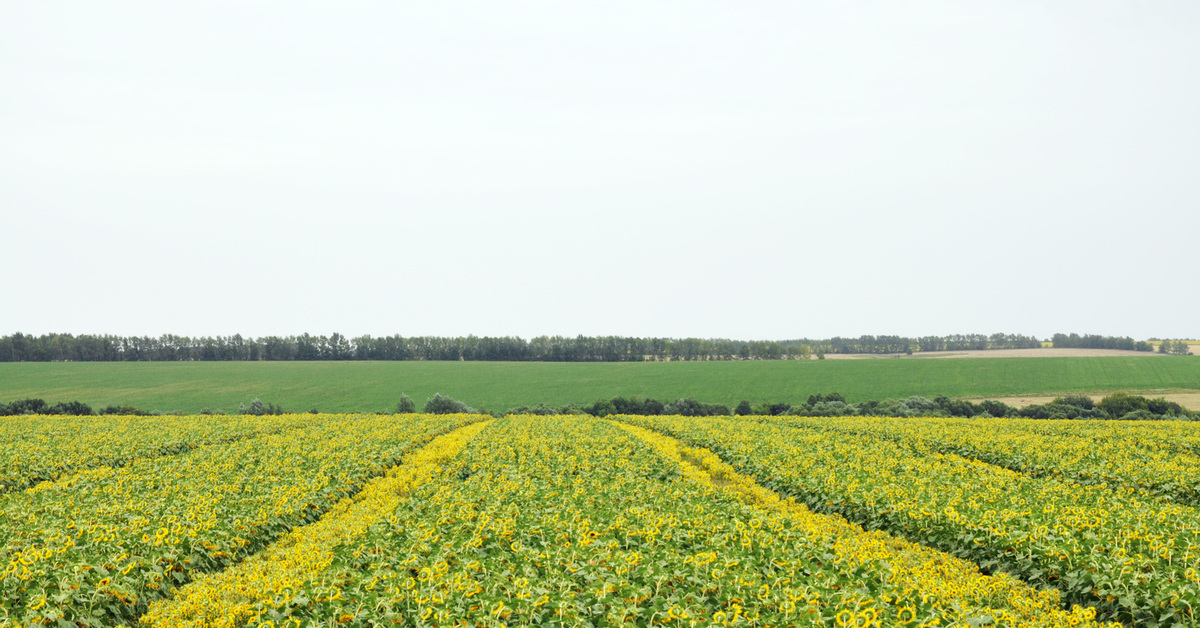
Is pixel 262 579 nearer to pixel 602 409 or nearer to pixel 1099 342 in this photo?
pixel 602 409

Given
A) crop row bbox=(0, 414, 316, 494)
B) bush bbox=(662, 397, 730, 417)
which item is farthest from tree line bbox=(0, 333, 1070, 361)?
crop row bbox=(0, 414, 316, 494)

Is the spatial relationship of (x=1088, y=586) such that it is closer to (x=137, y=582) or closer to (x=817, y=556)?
(x=817, y=556)

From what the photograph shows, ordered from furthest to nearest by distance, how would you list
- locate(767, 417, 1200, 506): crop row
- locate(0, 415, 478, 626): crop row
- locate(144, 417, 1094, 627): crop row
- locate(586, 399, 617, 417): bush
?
locate(586, 399, 617, 417): bush < locate(767, 417, 1200, 506): crop row < locate(0, 415, 478, 626): crop row < locate(144, 417, 1094, 627): crop row

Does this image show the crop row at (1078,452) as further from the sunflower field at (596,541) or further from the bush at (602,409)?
the bush at (602,409)

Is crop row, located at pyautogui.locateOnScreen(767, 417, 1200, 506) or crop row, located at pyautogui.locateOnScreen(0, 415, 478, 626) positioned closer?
crop row, located at pyautogui.locateOnScreen(0, 415, 478, 626)

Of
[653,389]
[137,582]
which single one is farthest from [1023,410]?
[137,582]

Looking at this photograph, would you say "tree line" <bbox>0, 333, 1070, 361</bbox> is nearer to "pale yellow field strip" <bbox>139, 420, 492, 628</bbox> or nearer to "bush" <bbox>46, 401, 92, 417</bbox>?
"bush" <bbox>46, 401, 92, 417</bbox>

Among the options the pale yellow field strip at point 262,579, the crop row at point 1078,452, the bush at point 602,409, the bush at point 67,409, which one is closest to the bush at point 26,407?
the bush at point 67,409

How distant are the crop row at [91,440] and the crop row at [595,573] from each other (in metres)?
12.8

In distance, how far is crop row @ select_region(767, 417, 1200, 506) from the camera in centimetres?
1514

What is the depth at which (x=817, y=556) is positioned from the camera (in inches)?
321

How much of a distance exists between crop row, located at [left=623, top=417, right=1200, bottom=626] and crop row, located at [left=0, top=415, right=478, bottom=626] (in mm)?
12829

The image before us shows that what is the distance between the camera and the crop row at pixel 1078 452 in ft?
49.7

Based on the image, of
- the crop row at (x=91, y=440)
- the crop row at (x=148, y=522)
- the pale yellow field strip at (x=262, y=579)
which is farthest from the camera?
the crop row at (x=91, y=440)
